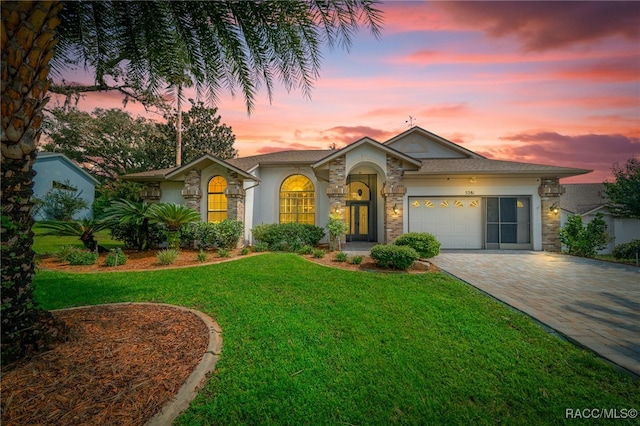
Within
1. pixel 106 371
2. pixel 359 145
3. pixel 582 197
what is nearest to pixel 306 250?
pixel 359 145

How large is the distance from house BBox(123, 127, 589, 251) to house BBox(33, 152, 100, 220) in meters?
13.2

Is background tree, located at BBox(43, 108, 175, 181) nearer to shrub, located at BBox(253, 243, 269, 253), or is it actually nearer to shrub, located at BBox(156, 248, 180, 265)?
shrub, located at BBox(253, 243, 269, 253)

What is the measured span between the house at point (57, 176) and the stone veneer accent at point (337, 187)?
21876 millimetres

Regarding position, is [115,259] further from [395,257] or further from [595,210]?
[595,210]

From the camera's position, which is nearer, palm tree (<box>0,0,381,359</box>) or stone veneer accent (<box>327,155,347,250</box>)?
palm tree (<box>0,0,381,359</box>)

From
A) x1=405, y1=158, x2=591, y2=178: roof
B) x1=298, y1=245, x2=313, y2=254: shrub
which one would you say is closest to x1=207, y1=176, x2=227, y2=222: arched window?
x1=298, y1=245, x2=313, y2=254: shrub

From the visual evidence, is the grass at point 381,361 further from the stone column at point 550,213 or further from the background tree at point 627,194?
the background tree at point 627,194

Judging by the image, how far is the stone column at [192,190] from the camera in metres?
12.6

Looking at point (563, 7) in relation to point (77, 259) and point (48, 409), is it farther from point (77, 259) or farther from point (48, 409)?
point (77, 259)

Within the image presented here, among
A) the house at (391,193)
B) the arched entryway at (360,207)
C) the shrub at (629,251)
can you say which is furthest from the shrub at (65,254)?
the shrub at (629,251)

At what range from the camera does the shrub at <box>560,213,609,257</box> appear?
35.0 ft

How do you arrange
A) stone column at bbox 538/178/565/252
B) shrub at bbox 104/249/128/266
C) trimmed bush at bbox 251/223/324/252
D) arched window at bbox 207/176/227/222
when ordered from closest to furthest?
shrub at bbox 104/249/128/266 → trimmed bush at bbox 251/223/324/252 → stone column at bbox 538/178/565/252 → arched window at bbox 207/176/227/222

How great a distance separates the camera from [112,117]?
97.7 ft

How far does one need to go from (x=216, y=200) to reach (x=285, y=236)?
170 inches
